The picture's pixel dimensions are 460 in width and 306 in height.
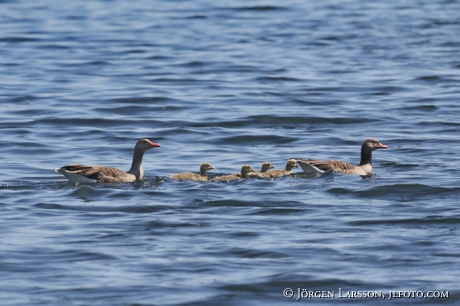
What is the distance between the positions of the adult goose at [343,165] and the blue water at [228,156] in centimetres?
25

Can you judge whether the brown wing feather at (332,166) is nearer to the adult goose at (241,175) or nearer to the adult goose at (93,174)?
the adult goose at (241,175)

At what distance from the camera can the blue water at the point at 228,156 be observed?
508 inches

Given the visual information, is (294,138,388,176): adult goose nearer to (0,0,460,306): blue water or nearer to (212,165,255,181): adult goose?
(0,0,460,306): blue water

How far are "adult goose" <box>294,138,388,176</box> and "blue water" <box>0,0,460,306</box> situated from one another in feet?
0.83

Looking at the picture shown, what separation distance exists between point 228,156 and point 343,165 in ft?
10.1

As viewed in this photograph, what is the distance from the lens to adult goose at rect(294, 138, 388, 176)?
60.7 feet

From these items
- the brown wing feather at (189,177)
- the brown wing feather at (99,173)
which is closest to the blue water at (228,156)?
the brown wing feather at (99,173)

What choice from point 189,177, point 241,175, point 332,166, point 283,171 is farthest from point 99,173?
point 332,166

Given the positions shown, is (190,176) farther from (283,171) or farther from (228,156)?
(228,156)

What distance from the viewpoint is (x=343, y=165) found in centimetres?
1900

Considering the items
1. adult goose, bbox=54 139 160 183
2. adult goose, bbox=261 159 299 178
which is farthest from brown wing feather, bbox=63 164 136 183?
adult goose, bbox=261 159 299 178

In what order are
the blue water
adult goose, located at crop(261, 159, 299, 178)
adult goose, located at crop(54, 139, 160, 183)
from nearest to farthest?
the blue water, adult goose, located at crop(54, 139, 160, 183), adult goose, located at crop(261, 159, 299, 178)

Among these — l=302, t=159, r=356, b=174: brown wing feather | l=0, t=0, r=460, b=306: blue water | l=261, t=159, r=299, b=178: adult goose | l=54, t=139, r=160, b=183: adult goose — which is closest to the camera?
l=0, t=0, r=460, b=306: blue water

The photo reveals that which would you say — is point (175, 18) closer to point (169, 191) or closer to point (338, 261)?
point (169, 191)
